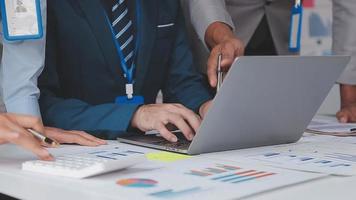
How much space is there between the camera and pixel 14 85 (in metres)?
1.21

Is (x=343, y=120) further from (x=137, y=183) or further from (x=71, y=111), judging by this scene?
(x=137, y=183)

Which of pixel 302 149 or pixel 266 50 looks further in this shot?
pixel 266 50

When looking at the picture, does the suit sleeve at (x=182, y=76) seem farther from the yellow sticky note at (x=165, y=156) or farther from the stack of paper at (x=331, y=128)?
the yellow sticky note at (x=165, y=156)

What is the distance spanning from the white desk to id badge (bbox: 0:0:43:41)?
1.19 ft

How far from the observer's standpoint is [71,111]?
4.35ft

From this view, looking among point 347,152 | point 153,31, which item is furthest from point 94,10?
point 347,152

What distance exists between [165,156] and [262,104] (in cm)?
21

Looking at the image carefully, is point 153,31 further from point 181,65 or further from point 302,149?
point 302,149

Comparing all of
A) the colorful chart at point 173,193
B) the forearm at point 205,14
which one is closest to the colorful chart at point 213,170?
the colorful chart at point 173,193

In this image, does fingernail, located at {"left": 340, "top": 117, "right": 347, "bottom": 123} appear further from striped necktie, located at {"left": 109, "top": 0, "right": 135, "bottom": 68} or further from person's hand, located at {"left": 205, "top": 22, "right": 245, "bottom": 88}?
striped necktie, located at {"left": 109, "top": 0, "right": 135, "bottom": 68}

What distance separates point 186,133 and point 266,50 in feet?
3.21

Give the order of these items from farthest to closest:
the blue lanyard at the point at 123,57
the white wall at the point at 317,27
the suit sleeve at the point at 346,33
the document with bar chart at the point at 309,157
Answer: the white wall at the point at 317,27
the suit sleeve at the point at 346,33
the blue lanyard at the point at 123,57
the document with bar chart at the point at 309,157

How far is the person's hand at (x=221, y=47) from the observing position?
1.34 metres

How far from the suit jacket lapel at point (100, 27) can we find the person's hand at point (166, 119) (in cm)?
24
